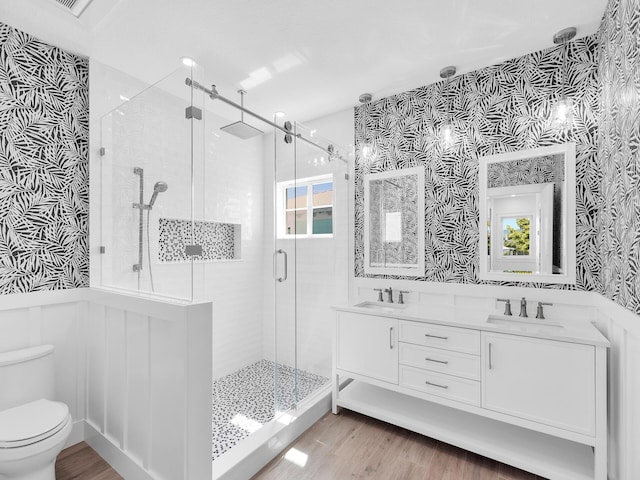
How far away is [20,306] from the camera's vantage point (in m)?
1.90

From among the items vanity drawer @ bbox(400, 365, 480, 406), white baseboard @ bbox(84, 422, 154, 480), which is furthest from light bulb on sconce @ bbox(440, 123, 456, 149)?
white baseboard @ bbox(84, 422, 154, 480)

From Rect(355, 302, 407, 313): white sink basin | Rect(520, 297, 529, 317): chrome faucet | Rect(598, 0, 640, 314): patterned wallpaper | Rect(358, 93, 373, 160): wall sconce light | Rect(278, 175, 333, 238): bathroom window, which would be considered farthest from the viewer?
Rect(358, 93, 373, 160): wall sconce light

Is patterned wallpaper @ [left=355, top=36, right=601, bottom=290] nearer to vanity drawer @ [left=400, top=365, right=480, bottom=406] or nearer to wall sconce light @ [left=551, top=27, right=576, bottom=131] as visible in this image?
wall sconce light @ [left=551, top=27, right=576, bottom=131]

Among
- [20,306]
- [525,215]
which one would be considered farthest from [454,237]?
[20,306]

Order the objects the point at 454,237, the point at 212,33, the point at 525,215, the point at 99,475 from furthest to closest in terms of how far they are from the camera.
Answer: the point at 454,237
the point at 525,215
the point at 212,33
the point at 99,475

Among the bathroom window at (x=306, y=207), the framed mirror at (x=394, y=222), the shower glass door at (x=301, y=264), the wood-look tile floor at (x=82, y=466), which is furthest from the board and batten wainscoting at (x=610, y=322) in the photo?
the wood-look tile floor at (x=82, y=466)

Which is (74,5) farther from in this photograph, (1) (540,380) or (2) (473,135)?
(1) (540,380)

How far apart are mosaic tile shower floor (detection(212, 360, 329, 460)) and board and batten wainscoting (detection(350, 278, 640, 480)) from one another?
3.71 ft

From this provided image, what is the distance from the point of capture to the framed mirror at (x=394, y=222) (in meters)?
2.62

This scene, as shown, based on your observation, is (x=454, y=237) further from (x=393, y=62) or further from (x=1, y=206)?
(x=1, y=206)

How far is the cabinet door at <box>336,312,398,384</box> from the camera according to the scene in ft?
7.28

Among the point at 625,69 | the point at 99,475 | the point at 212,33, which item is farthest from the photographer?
the point at 212,33

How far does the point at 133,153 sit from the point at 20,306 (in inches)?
45.8

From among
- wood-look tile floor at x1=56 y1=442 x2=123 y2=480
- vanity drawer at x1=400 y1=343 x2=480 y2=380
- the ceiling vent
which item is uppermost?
the ceiling vent
